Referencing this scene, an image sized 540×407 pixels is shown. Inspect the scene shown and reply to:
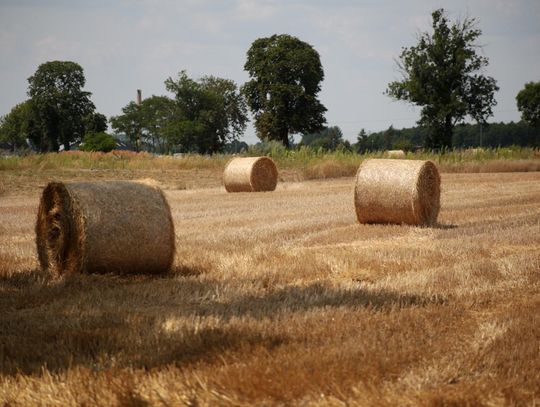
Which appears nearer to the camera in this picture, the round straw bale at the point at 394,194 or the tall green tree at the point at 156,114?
the round straw bale at the point at 394,194

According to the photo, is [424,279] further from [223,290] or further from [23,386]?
[23,386]

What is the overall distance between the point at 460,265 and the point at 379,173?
506 cm

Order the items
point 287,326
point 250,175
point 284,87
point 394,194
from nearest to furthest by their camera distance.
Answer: point 287,326, point 394,194, point 250,175, point 284,87

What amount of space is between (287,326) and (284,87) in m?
66.0

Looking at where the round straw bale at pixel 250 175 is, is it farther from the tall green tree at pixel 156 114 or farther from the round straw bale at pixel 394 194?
the tall green tree at pixel 156 114

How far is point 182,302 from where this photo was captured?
23.3 ft

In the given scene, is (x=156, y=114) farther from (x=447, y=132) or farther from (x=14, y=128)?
(x=447, y=132)

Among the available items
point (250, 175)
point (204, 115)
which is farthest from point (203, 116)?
point (250, 175)

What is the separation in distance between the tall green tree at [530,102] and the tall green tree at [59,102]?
5564 cm

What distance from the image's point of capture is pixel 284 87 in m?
70.9

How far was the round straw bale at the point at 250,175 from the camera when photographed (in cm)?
2484

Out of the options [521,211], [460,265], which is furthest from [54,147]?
[460,265]

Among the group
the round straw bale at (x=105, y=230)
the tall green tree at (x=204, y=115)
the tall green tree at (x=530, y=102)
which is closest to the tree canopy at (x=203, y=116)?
the tall green tree at (x=204, y=115)

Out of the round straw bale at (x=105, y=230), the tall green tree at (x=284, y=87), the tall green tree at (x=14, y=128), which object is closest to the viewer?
the round straw bale at (x=105, y=230)
